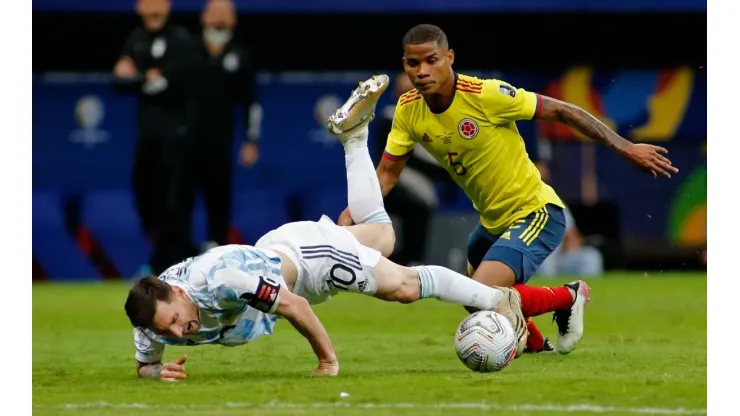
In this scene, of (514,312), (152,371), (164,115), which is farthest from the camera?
(164,115)

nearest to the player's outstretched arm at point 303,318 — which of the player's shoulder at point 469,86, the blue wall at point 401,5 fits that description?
the player's shoulder at point 469,86

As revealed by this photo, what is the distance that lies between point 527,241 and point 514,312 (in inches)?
33.5

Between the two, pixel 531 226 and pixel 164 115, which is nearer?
pixel 531 226

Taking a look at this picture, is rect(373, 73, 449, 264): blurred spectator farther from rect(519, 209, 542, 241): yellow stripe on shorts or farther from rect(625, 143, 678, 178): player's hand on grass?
rect(625, 143, 678, 178): player's hand on grass

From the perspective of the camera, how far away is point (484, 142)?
8.81m

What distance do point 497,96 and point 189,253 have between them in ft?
24.7

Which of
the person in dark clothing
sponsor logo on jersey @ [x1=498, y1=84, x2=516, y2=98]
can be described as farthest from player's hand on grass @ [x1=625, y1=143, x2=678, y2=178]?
the person in dark clothing

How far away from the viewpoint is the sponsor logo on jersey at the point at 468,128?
876 cm

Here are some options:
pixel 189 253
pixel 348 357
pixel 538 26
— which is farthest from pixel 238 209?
pixel 348 357

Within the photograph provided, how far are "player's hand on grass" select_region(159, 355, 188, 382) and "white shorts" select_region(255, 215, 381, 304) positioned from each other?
763 mm

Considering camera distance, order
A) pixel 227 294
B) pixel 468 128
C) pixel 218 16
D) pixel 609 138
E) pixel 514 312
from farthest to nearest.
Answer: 1. pixel 218 16
2. pixel 468 128
3. pixel 609 138
4. pixel 514 312
5. pixel 227 294

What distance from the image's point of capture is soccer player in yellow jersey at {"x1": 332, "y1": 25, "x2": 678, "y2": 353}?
8531 millimetres

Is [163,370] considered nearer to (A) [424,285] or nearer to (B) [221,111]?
(A) [424,285]

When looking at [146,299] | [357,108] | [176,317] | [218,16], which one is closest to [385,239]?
[357,108]
